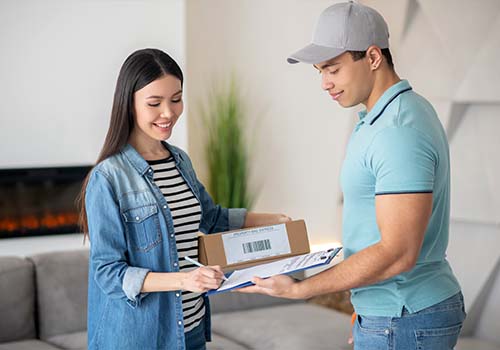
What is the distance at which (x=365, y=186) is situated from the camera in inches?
77.5

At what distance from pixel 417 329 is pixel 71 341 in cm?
209

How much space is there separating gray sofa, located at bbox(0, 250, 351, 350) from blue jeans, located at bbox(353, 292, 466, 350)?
63.1 inches

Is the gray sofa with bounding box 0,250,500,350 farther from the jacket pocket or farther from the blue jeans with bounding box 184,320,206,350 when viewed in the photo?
the jacket pocket

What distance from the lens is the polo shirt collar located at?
1.98 metres

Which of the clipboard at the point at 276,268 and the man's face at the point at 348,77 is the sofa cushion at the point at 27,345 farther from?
the man's face at the point at 348,77

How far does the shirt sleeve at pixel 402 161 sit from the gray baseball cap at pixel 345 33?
10.1 inches

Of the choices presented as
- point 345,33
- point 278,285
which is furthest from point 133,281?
point 345,33

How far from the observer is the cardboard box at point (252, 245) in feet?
7.30

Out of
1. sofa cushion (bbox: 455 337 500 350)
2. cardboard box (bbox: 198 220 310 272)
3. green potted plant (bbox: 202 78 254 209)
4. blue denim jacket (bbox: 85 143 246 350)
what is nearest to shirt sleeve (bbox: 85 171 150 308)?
blue denim jacket (bbox: 85 143 246 350)

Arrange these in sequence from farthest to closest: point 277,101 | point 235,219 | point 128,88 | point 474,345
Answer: point 277,101 < point 474,345 < point 235,219 < point 128,88

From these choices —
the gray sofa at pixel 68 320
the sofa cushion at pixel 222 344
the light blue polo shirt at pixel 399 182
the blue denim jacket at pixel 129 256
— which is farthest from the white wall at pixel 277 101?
the light blue polo shirt at pixel 399 182

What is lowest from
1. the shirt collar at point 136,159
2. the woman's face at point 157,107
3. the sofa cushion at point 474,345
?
the sofa cushion at point 474,345

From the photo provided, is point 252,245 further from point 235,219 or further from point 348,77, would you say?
point 348,77

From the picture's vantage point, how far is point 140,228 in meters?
2.17
